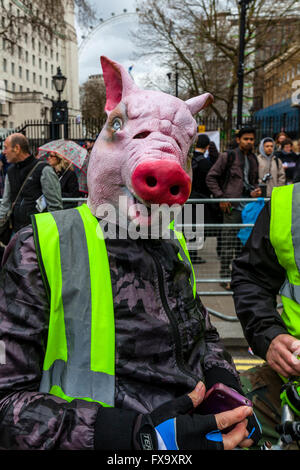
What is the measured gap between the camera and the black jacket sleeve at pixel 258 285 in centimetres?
194

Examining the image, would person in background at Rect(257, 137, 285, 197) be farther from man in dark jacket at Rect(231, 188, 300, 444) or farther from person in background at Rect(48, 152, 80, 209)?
man in dark jacket at Rect(231, 188, 300, 444)

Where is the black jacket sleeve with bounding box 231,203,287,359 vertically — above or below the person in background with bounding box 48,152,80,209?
below

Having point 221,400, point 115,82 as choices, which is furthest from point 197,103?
point 221,400

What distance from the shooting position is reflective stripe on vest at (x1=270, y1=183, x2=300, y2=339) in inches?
73.5

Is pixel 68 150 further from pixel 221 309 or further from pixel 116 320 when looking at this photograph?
pixel 116 320

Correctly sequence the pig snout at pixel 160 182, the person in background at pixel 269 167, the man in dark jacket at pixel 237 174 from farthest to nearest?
the person in background at pixel 269 167 → the man in dark jacket at pixel 237 174 → the pig snout at pixel 160 182

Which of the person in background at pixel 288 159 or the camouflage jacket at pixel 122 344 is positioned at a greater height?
the person in background at pixel 288 159

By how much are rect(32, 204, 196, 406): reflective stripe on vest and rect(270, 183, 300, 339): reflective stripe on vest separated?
913 mm

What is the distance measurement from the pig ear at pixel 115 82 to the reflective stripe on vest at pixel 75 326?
0.63 metres

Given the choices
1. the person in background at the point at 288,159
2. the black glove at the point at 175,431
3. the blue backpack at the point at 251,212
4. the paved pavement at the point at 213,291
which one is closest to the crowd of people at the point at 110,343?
the black glove at the point at 175,431

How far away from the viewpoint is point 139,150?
4.68 feet

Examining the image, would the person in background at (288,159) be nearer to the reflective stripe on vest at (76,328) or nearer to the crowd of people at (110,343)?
the crowd of people at (110,343)

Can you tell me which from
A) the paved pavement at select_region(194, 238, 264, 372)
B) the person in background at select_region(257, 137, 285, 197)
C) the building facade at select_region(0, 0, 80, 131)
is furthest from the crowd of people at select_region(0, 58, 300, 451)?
the building facade at select_region(0, 0, 80, 131)
